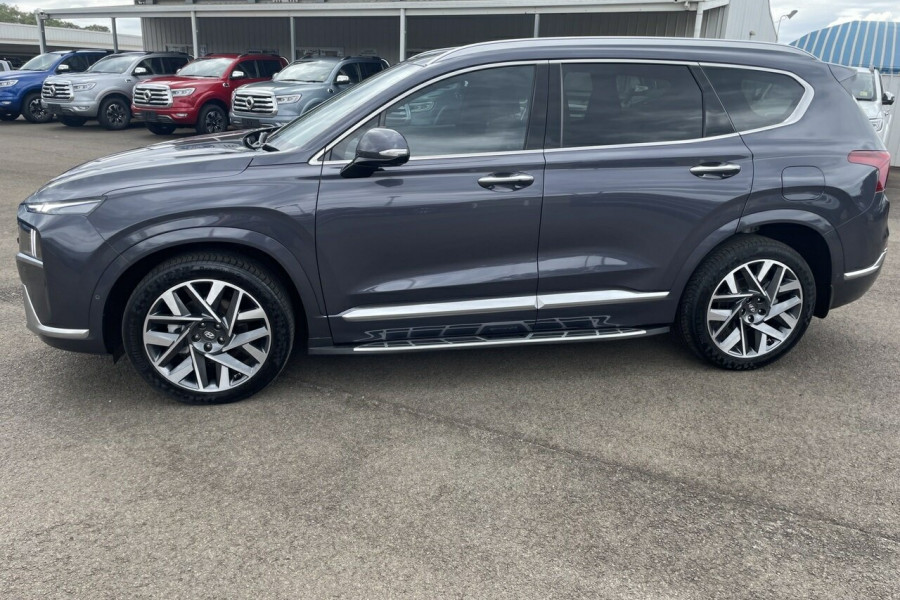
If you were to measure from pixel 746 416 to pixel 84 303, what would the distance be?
3.35 metres

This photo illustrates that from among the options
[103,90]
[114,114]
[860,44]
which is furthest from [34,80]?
[860,44]

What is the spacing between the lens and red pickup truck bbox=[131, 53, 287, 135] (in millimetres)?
15195

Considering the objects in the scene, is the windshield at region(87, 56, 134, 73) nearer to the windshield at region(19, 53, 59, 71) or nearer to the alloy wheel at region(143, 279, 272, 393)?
the windshield at region(19, 53, 59, 71)

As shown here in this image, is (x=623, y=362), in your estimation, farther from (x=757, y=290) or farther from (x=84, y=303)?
(x=84, y=303)

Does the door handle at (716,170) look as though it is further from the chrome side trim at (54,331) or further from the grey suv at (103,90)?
the grey suv at (103,90)

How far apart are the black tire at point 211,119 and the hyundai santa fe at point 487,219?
12356 mm

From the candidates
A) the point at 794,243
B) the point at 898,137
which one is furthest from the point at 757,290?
Answer: the point at 898,137

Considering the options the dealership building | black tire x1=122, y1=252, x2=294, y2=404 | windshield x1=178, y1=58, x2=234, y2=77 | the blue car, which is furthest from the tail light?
the blue car

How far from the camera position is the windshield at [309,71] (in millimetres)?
14547

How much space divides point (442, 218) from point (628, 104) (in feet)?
4.04

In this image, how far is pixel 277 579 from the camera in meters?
2.52

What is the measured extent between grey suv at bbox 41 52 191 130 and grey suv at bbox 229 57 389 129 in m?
4.74

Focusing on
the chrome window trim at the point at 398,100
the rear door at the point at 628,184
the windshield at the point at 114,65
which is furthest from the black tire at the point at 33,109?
Result: the rear door at the point at 628,184

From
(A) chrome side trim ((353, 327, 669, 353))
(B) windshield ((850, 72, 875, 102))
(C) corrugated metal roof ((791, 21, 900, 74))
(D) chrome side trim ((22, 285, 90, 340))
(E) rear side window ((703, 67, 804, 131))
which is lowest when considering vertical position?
(A) chrome side trim ((353, 327, 669, 353))
